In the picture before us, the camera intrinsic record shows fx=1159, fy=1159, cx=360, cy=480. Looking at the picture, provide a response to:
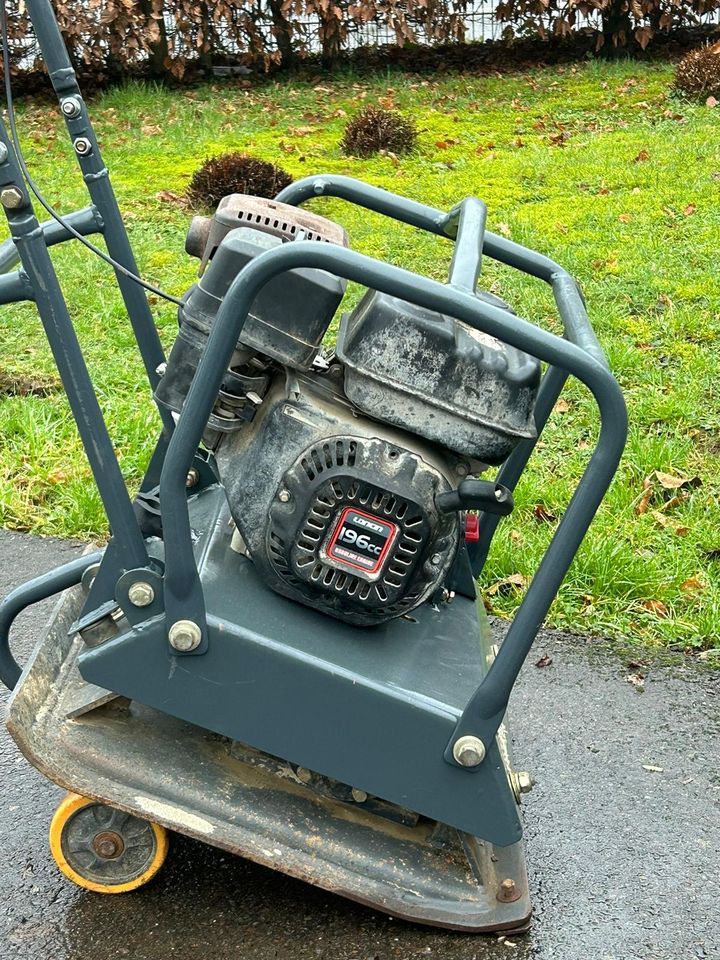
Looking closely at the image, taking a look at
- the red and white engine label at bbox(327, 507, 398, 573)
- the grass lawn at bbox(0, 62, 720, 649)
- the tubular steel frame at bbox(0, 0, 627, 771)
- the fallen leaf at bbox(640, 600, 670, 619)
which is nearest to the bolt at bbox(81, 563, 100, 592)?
the tubular steel frame at bbox(0, 0, 627, 771)

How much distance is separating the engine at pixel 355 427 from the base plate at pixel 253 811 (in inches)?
15.5

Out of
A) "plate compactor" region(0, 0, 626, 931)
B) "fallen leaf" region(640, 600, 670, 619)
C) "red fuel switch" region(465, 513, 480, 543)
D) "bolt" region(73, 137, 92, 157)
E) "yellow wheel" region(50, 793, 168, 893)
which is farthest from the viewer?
"fallen leaf" region(640, 600, 670, 619)

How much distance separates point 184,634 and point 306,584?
0.82 feet

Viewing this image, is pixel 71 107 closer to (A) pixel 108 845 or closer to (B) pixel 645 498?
(A) pixel 108 845

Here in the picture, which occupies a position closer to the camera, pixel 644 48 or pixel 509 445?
pixel 509 445

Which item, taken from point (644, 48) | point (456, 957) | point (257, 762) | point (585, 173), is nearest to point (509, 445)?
point (257, 762)

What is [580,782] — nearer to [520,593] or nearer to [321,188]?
[520,593]

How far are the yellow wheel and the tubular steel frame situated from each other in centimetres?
37

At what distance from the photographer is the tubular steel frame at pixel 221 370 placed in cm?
193

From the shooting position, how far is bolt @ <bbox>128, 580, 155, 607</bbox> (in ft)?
7.02

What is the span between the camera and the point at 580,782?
280 cm

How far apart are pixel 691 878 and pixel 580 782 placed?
380 mm

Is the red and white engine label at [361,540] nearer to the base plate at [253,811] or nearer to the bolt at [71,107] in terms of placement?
the base plate at [253,811]

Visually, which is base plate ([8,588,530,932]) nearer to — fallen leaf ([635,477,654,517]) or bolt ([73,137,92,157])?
bolt ([73,137,92,157])
